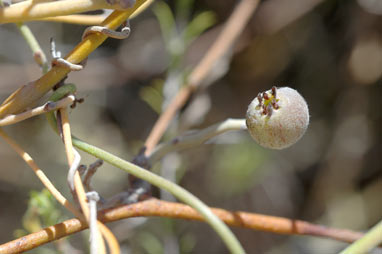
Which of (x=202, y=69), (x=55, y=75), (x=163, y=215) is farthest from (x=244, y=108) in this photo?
(x=55, y=75)

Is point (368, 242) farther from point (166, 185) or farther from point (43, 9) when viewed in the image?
point (43, 9)

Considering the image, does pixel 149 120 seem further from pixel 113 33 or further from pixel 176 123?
pixel 113 33

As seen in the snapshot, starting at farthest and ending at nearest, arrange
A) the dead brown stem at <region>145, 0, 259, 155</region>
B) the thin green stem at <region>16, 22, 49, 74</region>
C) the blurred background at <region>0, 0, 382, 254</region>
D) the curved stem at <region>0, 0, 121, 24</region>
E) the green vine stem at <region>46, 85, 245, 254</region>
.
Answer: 1. the blurred background at <region>0, 0, 382, 254</region>
2. the dead brown stem at <region>145, 0, 259, 155</region>
3. the thin green stem at <region>16, 22, 49, 74</region>
4. the curved stem at <region>0, 0, 121, 24</region>
5. the green vine stem at <region>46, 85, 245, 254</region>

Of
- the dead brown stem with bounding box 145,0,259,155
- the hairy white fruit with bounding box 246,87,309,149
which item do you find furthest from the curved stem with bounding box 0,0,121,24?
the dead brown stem with bounding box 145,0,259,155

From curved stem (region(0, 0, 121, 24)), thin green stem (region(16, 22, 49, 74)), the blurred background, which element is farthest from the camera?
the blurred background

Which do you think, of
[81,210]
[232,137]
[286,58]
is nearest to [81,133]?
[232,137]

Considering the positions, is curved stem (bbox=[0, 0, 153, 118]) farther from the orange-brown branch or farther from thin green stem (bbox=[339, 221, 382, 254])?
thin green stem (bbox=[339, 221, 382, 254])
